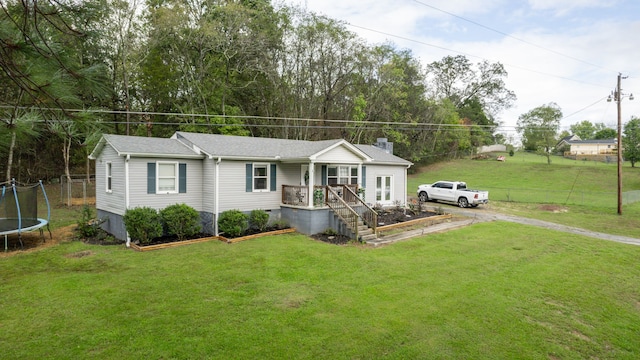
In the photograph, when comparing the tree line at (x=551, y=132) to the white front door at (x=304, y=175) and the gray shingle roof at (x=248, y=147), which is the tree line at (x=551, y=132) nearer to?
the gray shingle roof at (x=248, y=147)

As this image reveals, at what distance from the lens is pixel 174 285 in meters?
8.42

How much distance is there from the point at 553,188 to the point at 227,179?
35549mm

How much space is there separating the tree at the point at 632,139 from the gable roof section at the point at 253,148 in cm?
4105

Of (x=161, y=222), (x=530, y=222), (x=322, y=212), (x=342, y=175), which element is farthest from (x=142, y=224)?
(x=530, y=222)

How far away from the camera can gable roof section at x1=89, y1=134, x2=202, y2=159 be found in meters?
12.7

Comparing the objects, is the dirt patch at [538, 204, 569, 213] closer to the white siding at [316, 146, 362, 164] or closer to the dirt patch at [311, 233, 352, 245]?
the white siding at [316, 146, 362, 164]

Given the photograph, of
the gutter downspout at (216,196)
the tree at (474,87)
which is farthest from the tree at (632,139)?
the gutter downspout at (216,196)

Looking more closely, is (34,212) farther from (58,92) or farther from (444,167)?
(444,167)

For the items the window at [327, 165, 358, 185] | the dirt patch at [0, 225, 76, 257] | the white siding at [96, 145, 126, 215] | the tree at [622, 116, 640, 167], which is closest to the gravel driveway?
the window at [327, 165, 358, 185]

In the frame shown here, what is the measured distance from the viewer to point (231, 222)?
44.9 feet

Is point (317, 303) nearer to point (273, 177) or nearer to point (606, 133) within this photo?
point (273, 177)

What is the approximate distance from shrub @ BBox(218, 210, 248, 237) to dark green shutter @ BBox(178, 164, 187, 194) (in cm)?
200

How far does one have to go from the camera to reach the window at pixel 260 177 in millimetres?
15430

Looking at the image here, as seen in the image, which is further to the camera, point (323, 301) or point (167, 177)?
point (167, 177)
